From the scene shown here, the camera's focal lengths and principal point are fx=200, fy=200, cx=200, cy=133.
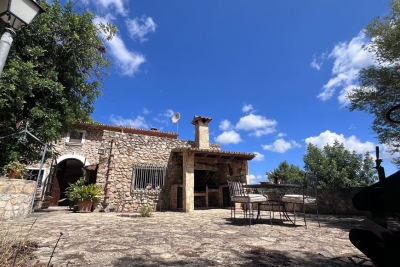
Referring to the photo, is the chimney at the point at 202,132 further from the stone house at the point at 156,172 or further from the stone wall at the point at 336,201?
the stone wall at the point at 336,201

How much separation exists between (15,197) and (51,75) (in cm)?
358

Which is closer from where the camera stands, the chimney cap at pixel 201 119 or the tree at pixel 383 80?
the tree at pixel 383 80

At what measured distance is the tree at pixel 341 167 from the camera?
17.5 m

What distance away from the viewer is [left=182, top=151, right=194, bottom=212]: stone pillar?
8292 mm

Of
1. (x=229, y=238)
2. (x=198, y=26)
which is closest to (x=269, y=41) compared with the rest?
(x=198, y=26)

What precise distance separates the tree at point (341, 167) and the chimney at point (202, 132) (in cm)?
1053

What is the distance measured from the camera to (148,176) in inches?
364

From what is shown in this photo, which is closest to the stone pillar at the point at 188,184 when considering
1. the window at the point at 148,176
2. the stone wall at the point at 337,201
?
the window at the point at 148,176

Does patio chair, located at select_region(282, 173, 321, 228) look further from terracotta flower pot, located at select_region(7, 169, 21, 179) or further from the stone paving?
terracotta flower pot, located at select_region(7, 169, 21, 179)

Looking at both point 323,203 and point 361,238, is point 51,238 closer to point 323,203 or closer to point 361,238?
point 361,238

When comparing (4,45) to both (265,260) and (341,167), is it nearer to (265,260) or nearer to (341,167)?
(265,260)

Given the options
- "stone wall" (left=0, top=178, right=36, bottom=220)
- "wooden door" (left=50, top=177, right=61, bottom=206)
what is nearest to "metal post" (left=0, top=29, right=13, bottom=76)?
"stone wall" (left=0, top=178, right=36, bottom=220)

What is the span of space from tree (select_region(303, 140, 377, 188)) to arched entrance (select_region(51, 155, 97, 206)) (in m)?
17.7

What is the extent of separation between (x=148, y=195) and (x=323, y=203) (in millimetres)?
7424
